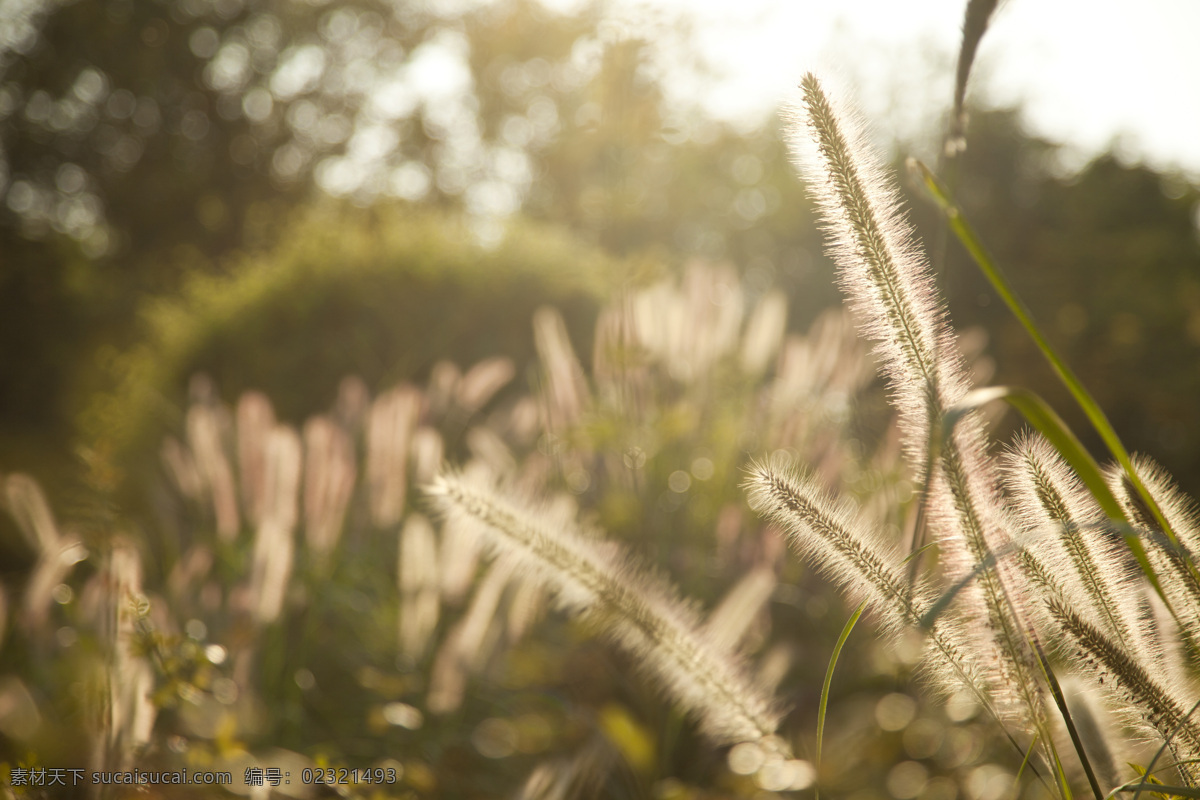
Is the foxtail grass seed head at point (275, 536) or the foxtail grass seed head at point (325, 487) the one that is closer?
the foxtail grass seed head at point (275, 536)

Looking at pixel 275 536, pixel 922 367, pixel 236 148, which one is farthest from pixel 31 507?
pixel 236 148

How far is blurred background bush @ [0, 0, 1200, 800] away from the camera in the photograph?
7.29 feet

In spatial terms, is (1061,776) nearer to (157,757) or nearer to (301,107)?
(157,757)

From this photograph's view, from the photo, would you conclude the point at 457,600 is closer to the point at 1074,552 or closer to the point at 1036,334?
the point at 1074,552

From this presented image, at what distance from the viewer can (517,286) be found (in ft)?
20.0

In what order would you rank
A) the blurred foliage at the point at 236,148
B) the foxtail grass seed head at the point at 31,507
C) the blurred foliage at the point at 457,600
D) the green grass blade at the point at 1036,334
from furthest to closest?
the blurred foliage at the point at 236,148 < the foxtail grass seed head at the point at 31,507 < the blurred foliage at the point at 457,600 < the green grass blade at the point at 1036,334

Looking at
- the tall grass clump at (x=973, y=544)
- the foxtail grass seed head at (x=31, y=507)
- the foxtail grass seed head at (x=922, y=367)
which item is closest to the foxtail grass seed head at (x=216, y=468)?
the foxtail grass seed head at (x=31, y=507)

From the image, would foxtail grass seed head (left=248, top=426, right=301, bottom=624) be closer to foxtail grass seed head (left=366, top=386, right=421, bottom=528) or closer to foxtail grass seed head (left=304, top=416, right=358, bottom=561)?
foxtail grass seed head (left=304, top=416, right=358, bottom=561)

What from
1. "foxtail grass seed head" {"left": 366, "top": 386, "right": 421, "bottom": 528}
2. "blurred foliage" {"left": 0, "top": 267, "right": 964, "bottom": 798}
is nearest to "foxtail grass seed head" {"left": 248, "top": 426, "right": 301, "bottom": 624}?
"blurred foliage" {"left": 0, "top": 267, "right": 964, "bottom": 798}

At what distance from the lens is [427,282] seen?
6055mm

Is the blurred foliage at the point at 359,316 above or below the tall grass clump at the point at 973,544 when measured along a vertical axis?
above

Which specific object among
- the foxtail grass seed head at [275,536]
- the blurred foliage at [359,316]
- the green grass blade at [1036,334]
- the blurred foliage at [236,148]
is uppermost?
the blurred foliage at [236,148]

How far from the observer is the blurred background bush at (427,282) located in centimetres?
222

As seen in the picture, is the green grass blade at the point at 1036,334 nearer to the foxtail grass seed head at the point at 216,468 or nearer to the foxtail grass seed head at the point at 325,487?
the foxtail grass seed head at the point at 325,487
